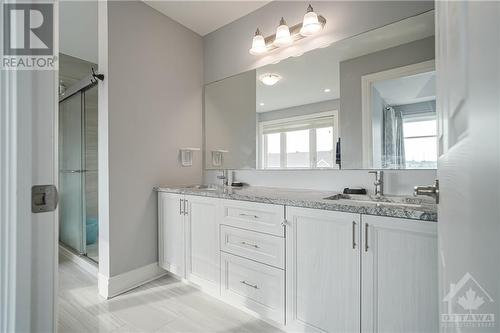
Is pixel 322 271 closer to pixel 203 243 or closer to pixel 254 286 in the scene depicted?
pixel 254 286

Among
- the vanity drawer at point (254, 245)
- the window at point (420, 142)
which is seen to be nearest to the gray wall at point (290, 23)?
the window at point (420, 142)

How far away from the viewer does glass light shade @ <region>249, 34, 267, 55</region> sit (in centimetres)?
217

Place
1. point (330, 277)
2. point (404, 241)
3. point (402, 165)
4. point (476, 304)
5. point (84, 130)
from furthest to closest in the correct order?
1. point (84, 130)
2. point (402, 165)
3. point (330, 277)
4. point (404, 241)
5. point (476, 304)

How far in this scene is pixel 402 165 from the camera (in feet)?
5.21

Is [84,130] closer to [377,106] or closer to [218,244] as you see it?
[218,244]

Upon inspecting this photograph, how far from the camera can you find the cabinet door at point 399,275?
1044 millimetres

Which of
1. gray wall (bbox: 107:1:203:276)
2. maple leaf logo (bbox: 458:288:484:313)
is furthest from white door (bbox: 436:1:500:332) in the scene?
gray wall (bbox: 107:1:203:276)

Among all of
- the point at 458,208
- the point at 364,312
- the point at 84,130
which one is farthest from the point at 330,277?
the point at 84,130

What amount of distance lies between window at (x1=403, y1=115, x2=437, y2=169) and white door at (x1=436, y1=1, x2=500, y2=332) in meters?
1.14

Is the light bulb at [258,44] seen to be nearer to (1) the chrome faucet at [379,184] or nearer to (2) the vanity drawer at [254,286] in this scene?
(1) the chrome faucet at [379,184]

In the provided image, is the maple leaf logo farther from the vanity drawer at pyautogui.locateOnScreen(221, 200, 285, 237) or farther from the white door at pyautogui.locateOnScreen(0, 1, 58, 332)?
the vanity drawer at pyautogui.locateOnScreen(221, 200, 285, 237)

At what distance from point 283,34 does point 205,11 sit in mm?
898

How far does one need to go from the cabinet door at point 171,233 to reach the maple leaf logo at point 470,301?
1.91 metres

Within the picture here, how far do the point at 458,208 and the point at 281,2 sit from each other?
2279mm
